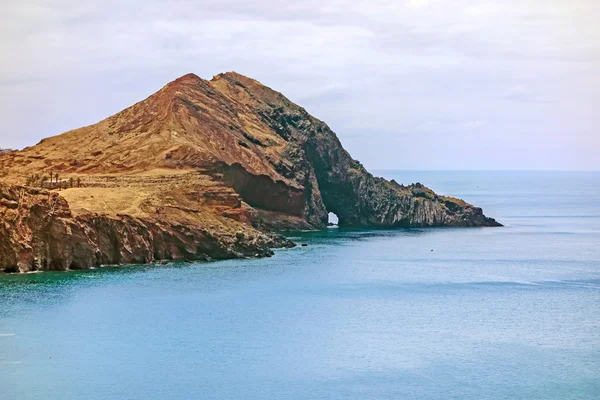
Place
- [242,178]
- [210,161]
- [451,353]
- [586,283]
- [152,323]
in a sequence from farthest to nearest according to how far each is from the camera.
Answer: [242,178], [210,161], [586,283], [152,323], [451,353]

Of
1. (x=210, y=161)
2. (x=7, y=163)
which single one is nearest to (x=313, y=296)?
(x=210, y=161)

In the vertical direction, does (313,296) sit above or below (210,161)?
below

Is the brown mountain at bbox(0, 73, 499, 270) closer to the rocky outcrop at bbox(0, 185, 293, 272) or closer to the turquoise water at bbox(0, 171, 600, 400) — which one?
the rocky outcrop at bbox(0, 185, 293, 272)

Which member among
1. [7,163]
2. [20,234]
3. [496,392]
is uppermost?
[7,163]

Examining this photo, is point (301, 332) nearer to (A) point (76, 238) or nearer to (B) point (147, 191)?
(A) point (76, 238)

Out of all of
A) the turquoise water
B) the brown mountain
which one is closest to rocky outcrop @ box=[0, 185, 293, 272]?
the brown mountain

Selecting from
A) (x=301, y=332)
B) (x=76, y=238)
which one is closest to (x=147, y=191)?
(x=76, y=238)

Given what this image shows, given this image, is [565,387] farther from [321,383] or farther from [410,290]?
[410,290]
